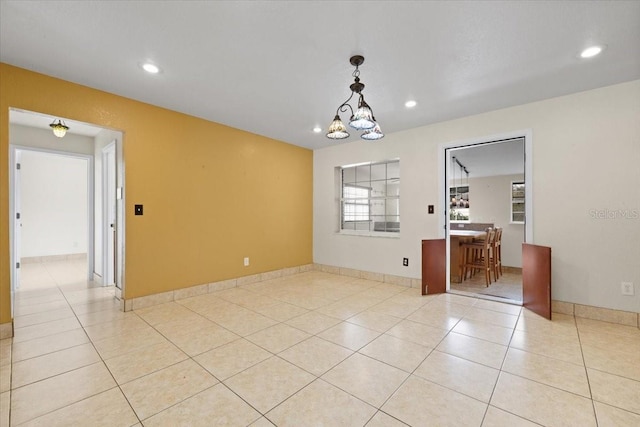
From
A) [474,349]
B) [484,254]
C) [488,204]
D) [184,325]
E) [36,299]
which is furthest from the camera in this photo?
[488,204]

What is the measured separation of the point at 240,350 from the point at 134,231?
2.05m

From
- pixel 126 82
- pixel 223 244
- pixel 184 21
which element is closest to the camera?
pixel 184 21

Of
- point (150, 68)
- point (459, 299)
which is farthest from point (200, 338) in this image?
point (459, 299)

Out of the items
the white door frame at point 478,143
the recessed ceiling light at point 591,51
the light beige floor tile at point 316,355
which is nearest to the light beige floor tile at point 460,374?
the light beige floor tile at point 316,355

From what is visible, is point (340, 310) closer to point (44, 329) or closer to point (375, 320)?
point (375, 320)

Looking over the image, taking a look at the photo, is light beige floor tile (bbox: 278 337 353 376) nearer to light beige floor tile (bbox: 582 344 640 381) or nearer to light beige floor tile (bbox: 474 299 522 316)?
light beige floor tile (bbox: 582 344 640 381)

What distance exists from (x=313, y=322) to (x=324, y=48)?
101 inches

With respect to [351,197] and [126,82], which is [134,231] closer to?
[126,82]

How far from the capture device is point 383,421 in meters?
1.52

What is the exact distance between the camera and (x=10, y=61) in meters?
2.44

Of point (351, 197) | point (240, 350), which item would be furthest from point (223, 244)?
point (351, 197)

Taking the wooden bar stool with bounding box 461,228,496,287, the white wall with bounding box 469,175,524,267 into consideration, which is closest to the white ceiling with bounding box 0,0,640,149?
the wooden bar stool with bounding box 461,228,496,287

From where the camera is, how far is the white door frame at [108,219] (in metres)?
4.38

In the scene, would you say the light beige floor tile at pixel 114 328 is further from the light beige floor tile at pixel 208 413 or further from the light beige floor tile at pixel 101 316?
the light beige floor tile at pixel 208 413
